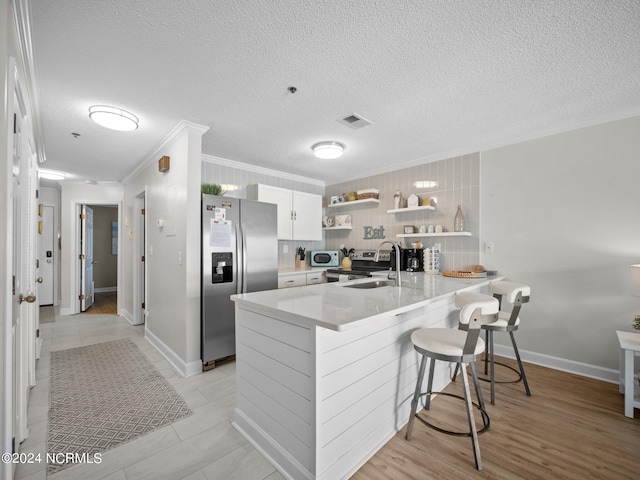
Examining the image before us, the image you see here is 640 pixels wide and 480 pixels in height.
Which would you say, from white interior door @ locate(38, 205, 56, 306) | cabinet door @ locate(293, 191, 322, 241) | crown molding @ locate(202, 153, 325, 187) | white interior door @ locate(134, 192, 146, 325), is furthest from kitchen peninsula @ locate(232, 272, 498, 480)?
white interior door @ locate(38, 205, 56, 306)

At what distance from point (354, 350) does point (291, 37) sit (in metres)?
1.77

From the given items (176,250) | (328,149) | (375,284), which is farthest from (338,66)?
(176,250)

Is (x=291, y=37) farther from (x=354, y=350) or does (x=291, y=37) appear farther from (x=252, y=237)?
(x=252, y=237)

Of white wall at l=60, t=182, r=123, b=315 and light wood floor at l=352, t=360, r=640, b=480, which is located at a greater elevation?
white wall at l=60, t=182, r=123, b=315

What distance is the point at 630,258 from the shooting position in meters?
2.54

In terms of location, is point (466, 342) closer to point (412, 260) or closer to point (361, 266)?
point (412, 260)

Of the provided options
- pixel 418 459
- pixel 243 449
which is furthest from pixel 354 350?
pixel 243 449

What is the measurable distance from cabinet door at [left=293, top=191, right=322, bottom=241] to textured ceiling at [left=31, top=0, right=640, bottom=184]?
1.37 meters

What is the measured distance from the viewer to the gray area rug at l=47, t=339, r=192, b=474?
188 cm

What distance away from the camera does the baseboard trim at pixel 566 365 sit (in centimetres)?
264

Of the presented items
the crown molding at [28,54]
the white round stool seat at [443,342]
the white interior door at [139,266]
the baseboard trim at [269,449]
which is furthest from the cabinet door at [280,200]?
the white round stool seat at [443,342]

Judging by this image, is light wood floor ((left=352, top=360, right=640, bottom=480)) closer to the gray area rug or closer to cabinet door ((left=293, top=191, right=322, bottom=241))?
the gray area rug

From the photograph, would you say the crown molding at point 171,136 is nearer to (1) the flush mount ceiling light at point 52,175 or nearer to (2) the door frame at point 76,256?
(1) the flush mount ceiling light at point 52,175

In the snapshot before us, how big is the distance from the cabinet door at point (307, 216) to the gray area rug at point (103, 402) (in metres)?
2.50
